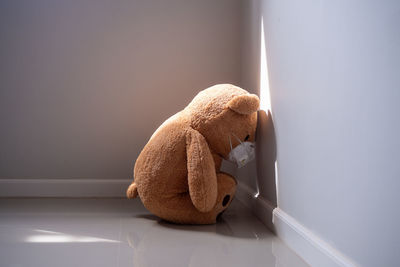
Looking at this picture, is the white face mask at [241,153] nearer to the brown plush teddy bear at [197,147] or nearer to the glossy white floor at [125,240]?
the brown plush teddy bear at [197,147]

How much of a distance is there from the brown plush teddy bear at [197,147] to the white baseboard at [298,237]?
0.54ft

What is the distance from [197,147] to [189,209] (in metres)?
0.24

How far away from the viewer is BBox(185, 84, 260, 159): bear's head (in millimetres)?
1622

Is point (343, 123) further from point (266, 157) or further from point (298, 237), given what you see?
point (266, 157)

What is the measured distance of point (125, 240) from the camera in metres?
1.44

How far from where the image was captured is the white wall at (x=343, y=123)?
2.63 ft

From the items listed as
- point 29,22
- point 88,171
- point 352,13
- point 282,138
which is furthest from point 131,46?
point 352,13

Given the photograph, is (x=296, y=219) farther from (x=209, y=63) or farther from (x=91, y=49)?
(x=91, y=49)

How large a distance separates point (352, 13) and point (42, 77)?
69.9 inches

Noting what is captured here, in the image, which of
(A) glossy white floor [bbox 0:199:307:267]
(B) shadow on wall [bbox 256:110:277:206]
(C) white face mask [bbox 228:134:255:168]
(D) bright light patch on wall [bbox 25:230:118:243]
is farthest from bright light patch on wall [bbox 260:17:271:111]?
(D) bright light patch on wall [bbox 25:230:118:243]

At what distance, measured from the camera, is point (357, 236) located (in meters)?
0.92

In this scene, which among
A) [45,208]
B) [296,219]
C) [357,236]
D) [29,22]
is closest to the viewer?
[357,236]

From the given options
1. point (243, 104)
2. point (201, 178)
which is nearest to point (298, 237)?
point (201, 178)

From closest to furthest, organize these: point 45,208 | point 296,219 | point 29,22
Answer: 1. point 296,219
2. point 45,208
3. point 29,22
